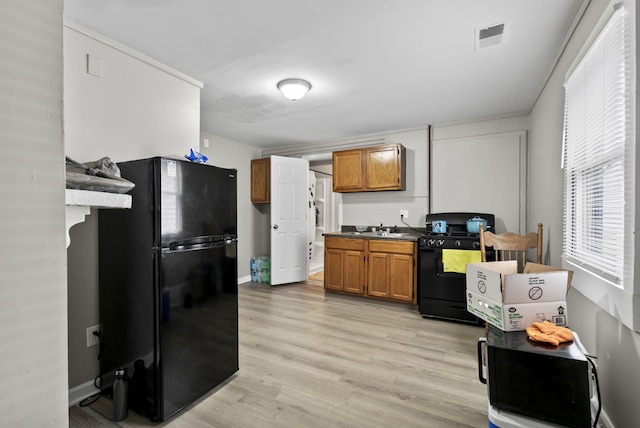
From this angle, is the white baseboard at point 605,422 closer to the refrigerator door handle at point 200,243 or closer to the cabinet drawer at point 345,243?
the refrigerator door handle at point 200,243

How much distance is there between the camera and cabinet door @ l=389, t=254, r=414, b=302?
12.0ft

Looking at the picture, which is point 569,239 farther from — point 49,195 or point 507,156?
point 49,195

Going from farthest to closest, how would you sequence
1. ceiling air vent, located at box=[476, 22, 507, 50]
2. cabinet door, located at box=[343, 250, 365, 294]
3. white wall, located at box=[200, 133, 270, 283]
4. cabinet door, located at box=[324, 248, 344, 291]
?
white wall, located at box=[200, 133, 270, 283], cabinet door, located at box=[324, 248, 344, 291], cabinet door, located at box=[343, 250, 365, 294], ceiling air vent, located at box=[476, 22, 507, 50]

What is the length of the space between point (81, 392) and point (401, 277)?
125 inches

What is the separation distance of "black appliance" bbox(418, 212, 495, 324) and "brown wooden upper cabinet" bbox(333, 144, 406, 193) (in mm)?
928

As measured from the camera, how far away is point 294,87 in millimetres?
2783

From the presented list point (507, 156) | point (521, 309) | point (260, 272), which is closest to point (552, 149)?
point (507, 156)

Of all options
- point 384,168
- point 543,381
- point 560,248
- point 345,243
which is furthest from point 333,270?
point 543,381

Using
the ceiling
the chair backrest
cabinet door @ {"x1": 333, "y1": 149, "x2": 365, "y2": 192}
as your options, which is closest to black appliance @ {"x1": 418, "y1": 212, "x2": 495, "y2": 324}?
the chair backrest

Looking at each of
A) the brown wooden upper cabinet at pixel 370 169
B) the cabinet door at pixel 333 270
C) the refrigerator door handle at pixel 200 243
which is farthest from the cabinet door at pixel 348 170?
the refrigerator door handle at pixel 200 243

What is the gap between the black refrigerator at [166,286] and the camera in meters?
1.75

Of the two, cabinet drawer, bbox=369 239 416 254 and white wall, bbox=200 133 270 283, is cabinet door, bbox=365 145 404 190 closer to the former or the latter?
cabinet drawer, bbox=369 239 416 254

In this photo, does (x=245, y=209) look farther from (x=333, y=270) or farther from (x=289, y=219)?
(x=333, y=270)

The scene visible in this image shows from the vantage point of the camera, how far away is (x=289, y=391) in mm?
2035
